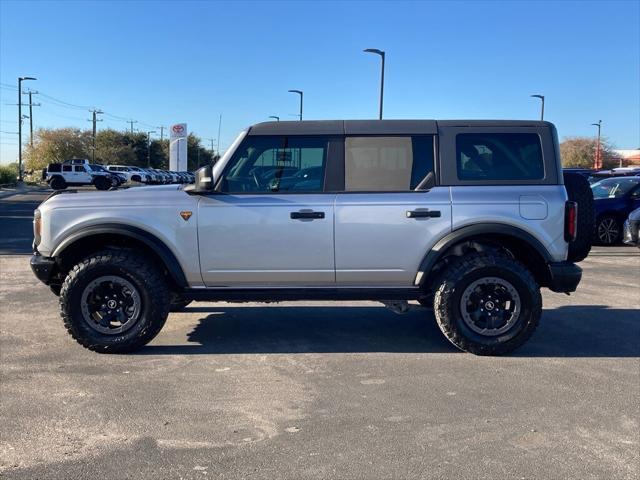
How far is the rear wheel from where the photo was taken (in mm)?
13219

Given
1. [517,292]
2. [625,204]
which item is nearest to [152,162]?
[625,204]

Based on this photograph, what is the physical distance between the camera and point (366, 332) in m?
5.99

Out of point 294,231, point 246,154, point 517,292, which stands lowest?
point 517,292

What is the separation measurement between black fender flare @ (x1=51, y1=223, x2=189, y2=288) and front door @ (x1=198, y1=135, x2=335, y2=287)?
26 centimetres

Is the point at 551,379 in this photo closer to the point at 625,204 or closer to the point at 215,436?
the point at 215,436

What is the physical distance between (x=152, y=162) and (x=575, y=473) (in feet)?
324

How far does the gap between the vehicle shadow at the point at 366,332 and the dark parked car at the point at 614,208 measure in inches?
273

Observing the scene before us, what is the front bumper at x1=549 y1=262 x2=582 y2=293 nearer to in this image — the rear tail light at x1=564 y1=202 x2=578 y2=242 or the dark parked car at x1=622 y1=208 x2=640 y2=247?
the rear tail light at x1=564 y1=202 x2=578 y2=242

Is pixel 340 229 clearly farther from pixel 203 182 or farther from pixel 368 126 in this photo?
pixel 203 182

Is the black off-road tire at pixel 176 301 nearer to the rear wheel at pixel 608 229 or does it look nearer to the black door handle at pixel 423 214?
the black door handle at pixel 423 214

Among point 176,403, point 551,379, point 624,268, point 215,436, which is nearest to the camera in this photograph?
point 215,436

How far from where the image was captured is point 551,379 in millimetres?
4637

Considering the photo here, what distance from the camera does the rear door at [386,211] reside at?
5.07 metres

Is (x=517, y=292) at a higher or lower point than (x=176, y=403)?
higher
